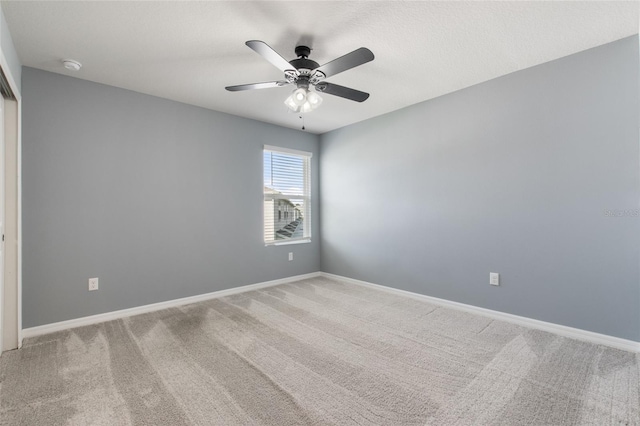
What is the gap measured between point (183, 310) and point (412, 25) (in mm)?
3450

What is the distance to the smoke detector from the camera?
2.46m

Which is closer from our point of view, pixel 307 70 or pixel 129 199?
pixel 307 70

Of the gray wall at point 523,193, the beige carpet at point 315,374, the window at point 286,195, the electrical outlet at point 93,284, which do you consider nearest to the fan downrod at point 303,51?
the gray wall at point 523,193

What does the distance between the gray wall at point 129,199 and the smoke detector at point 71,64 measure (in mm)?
276

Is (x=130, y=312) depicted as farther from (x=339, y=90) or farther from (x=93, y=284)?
(x=339, y=90)

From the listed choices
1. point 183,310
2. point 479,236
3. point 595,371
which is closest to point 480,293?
point 479,236

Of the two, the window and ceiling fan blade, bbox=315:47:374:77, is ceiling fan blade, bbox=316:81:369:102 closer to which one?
ceiling fan blade, bbox=315:47:374:77

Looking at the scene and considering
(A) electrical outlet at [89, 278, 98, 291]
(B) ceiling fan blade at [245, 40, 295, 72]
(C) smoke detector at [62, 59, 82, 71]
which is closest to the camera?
(B) ceiling fan blade at [245, 40, 295, 72]

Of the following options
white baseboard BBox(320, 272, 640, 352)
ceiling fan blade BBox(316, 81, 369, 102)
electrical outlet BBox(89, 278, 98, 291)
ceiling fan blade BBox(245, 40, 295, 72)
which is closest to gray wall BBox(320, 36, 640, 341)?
white baseboard BBox(320, 272, 640, 352)

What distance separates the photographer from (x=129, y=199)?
10.1ft

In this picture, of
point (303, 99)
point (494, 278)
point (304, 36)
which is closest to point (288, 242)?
point (303, 99)

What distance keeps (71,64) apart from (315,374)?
3254 mm

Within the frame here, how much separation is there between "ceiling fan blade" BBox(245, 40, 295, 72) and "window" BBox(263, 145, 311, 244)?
2.22 m

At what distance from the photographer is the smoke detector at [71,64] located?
2.46 meters
